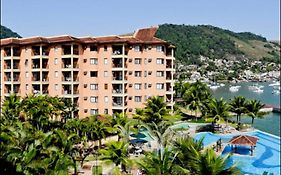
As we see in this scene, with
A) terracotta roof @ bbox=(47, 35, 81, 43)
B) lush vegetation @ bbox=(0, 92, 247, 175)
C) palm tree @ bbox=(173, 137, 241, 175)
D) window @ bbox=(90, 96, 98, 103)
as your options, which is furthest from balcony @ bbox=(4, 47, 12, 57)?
palm tree @ bbox=(173, 137, 241, 175)

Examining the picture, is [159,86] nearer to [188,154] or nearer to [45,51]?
[45,51]

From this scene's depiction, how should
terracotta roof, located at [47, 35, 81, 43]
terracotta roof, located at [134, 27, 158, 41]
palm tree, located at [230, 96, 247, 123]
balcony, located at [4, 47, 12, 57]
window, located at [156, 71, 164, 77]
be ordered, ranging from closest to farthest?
terracotta roof, located at [47, 35, 81, 43]
palm tree, located at [230, 96, 247, 123]
window, located at [156, 71, 164, 77]
terracotta roof, located at [134, 27, 158, 41]
balcony, located at [4, 47, 12, 57]

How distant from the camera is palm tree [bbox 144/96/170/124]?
112ft

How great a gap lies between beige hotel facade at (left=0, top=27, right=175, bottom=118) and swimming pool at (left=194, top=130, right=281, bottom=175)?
797 cm

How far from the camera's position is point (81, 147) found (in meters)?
29.6

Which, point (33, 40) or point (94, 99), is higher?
point (33, 40)

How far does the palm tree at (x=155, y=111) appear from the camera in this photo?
34.2 meters

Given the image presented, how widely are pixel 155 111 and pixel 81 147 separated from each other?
7.98 m

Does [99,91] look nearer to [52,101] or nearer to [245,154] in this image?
[52,101]

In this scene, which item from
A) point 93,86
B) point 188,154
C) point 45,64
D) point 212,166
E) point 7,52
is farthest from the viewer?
point 7,52

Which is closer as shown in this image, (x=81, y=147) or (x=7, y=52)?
(x=81, y=147)

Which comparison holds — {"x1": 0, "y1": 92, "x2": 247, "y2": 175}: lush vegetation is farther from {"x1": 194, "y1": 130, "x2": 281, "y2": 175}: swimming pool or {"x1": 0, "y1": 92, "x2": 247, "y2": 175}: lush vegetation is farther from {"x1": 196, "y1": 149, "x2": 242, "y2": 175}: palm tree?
{"x1": 194, "y1": 130, "x2": 281, "y2": 175}: swimming pool

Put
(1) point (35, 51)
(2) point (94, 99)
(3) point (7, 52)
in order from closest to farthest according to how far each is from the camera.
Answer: (2) point (94, 99) < (1) point (35, 51) < (3) point (7, 52)

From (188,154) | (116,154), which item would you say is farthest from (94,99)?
(188,154)
